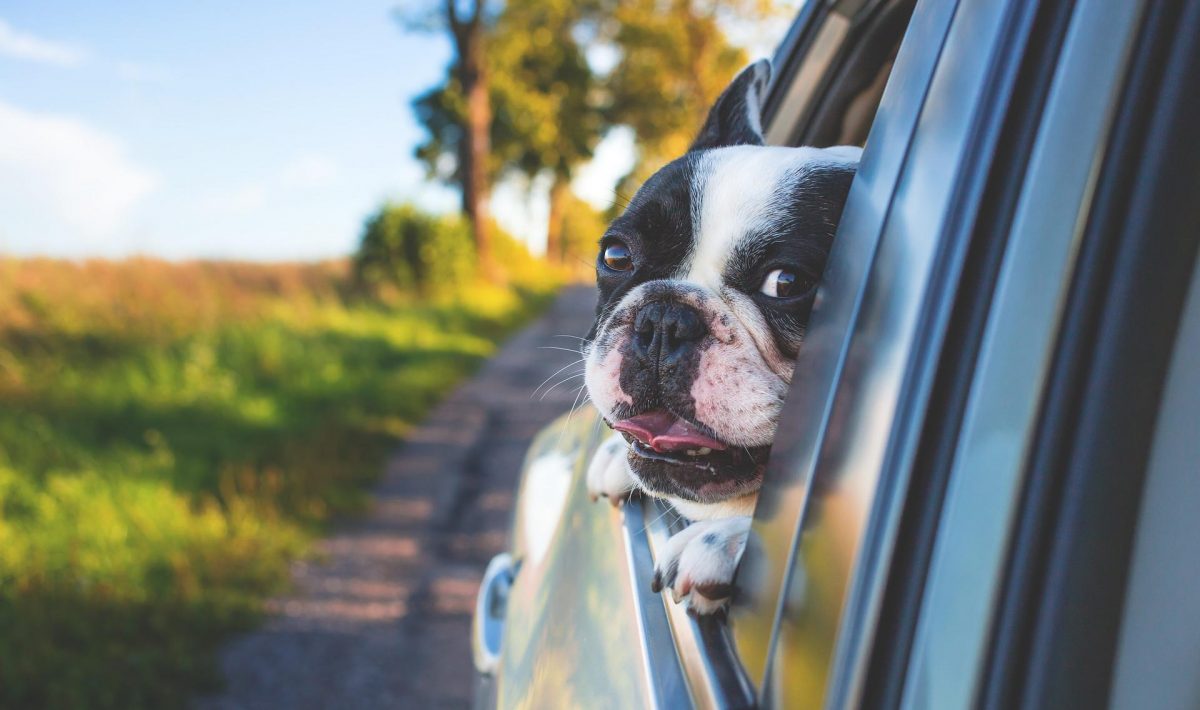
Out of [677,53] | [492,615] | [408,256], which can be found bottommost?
[492,615]

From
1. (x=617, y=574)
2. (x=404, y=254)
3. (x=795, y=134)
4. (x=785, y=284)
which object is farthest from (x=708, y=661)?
(x=404, y=254)

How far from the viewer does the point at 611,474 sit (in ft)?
5.67

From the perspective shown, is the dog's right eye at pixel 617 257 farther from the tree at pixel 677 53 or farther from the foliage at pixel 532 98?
the foliage at pixel 532 98

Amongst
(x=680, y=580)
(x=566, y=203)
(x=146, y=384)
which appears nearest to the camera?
(x=680, y=580)

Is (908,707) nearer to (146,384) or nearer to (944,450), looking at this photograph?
(944,450)

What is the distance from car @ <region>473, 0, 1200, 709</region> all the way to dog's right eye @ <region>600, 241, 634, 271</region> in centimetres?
97

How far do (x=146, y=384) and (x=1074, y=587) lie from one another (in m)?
7.32

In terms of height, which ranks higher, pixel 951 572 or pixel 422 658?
pixel 951 572

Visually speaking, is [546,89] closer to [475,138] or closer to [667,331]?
[475,138]

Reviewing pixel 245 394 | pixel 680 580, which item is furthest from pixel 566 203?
pixel 680 580

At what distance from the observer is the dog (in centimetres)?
139

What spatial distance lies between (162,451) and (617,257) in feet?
15.4

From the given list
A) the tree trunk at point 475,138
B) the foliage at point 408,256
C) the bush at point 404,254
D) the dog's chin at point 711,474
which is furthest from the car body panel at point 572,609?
the tree trunk at point 475,138

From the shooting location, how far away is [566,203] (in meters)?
37.3
